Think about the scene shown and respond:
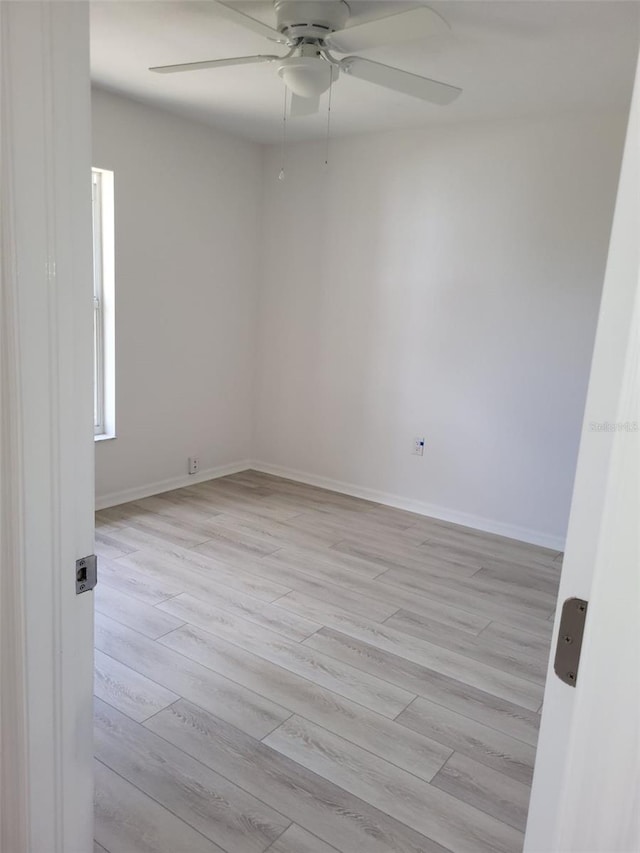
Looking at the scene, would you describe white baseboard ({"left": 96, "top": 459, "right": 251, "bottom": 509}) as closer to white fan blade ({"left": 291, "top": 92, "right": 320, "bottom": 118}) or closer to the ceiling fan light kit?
white fan blade ({"left": 291, "top": 92, "right": 320, "bottom": 118})

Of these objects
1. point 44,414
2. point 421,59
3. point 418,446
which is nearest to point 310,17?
point 421,59

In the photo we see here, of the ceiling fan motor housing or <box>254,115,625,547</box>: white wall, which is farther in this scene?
<box>254,115,625,547</box>: white wall

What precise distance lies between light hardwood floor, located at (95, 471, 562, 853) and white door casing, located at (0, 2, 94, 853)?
759 millimetres

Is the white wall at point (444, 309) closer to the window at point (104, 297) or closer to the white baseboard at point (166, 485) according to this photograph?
the white baseboard at point (166, 485)

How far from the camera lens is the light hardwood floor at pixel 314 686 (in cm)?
175

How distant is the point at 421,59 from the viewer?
9.00 ft

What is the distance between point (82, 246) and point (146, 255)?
3253mm

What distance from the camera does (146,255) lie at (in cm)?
403

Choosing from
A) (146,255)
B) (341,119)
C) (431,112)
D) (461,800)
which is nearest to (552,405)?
(431,112)

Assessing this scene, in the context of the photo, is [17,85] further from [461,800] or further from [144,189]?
[144,189]

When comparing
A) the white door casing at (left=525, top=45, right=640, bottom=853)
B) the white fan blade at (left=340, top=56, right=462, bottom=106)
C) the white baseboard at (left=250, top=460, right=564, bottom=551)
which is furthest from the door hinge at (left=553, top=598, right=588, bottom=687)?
the white baseboard at (left=250, top=460, right=564, bottom=551)

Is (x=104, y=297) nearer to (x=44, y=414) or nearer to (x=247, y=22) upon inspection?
(x=247, y=22)

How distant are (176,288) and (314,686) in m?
A: 2.91

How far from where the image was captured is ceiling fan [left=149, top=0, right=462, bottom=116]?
2096mm
